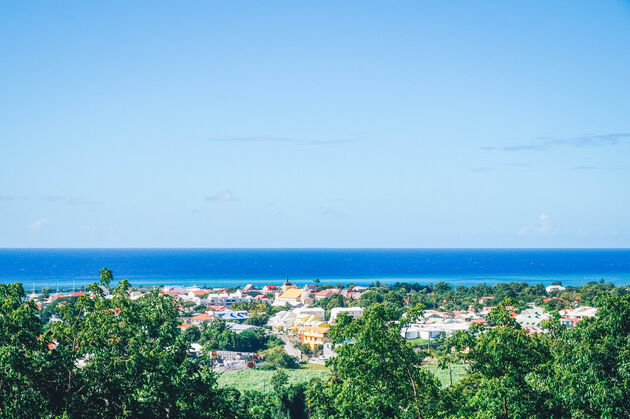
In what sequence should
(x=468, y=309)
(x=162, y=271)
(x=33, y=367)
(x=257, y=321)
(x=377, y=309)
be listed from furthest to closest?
(x=162, y=271) → (x=468, y=309) → (x=257, y=321) → (x=377, y=309) → (x=33, y=367)

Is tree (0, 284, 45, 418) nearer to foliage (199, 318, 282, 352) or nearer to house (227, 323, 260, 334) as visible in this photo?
foliage (199, 318, 282, 352)

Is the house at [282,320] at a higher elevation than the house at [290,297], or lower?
lower

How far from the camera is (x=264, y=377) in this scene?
26.2 m

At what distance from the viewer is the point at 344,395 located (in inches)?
329

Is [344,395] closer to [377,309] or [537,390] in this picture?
[377,309]

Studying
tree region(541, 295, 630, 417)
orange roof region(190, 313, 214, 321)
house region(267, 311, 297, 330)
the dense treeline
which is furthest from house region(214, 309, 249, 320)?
tree region(541, 295, 630, 417)

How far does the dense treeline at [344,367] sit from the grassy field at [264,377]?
48.9 ft

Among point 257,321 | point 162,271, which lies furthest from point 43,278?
point 257,321

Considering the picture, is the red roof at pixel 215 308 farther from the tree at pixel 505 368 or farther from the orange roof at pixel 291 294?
the tree at pixel 505 368

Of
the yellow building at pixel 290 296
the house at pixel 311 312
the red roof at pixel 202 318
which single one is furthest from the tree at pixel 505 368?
A: the yellow building at pixel 290 296

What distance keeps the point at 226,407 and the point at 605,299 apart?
17.3ft

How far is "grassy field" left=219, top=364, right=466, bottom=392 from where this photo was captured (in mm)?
24261

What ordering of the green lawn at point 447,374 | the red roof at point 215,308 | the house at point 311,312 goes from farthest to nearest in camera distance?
the red roof at point 215,308 → the house at point 311,312 → the green lawn at point 447,374

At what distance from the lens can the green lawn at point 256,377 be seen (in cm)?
2410
